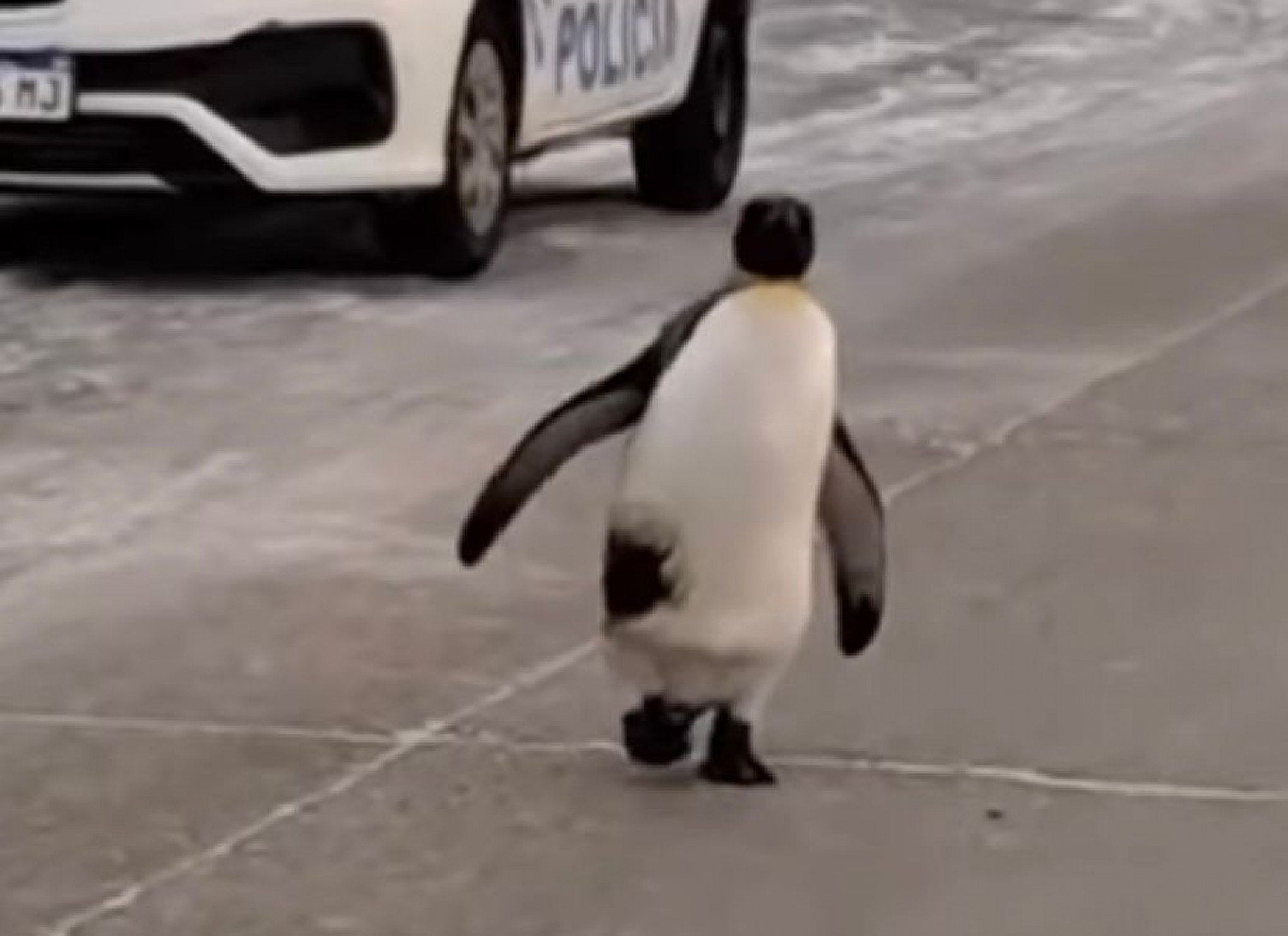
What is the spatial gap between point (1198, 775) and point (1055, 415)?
3529mm

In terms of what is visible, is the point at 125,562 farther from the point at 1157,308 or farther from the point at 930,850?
the point at 1157,308

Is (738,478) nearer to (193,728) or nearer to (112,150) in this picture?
(193,728)

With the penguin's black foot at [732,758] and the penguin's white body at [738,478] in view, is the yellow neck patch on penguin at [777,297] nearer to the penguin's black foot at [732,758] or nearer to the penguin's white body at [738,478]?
the penguin's white body at [738,478]

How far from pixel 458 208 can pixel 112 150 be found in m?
1.06

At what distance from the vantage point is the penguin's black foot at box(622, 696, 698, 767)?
23.0 feet

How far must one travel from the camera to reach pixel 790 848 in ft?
21.8

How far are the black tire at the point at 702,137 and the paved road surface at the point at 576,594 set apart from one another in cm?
20

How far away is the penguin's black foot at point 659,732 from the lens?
700 cm

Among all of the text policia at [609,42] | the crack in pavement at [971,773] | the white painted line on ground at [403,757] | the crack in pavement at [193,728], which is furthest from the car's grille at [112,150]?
the crack in pavement at [971,773]

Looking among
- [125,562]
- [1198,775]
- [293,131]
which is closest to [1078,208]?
[293,131]

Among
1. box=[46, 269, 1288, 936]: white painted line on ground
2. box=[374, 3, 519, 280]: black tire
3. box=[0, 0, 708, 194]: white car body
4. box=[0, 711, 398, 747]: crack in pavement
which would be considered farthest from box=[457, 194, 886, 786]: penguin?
box=[374, 3, 519, 280]: black tire

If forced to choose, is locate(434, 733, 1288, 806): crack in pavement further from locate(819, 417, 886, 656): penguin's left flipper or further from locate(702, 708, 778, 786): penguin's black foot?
locate(819, 417, 886, 656): penguin's left flipper

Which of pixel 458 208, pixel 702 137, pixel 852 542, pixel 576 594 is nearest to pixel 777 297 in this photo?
pixel 852 542

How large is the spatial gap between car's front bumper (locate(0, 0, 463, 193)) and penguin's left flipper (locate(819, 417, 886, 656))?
5230 mm
